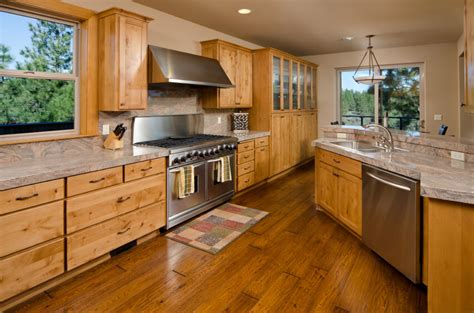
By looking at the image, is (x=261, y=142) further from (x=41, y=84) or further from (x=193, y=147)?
(x=41, y=84)

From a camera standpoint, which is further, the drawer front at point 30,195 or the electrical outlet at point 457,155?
the electrical outlet at point 457,155

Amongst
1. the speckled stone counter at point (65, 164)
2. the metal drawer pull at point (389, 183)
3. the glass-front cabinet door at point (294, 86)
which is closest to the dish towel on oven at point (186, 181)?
the speckled stone counter at point (65, 164)

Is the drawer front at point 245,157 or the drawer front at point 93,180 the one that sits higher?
the drawer front at point 245,157

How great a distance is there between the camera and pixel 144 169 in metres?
2.83

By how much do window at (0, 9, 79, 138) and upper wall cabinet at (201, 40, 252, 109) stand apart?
193cm

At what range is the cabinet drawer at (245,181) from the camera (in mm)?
4469

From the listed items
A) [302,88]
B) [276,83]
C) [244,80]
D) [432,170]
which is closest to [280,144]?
[276,83]

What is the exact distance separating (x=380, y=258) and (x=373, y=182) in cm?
69

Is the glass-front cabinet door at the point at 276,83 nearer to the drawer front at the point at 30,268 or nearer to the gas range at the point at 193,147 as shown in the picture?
the gas range at the point at 193,147

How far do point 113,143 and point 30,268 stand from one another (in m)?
1.36

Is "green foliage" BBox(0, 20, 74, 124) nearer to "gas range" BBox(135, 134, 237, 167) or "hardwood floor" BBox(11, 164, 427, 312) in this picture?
"gas range" BBox(135, 134, 237, 167)

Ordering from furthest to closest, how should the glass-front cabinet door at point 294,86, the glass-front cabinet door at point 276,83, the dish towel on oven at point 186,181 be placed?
the glass-front cabinet door at point 294,86, the glass-front cabinet door at point 276,83, the dish towel on oven at point 186,181

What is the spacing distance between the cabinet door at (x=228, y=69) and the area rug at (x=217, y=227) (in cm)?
164

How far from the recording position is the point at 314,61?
23.7ft
